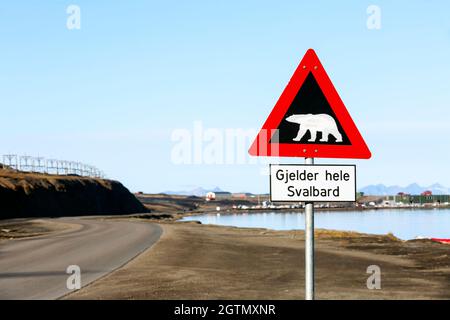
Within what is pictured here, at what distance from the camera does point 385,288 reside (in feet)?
49.7

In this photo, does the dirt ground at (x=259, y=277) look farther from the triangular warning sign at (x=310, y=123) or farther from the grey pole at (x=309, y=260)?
the triangular warning sign at (x=310, y=123)

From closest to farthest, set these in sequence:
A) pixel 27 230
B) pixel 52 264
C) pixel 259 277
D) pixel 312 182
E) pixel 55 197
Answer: pixel 312 182, pixel 259 277, pixel 52 264, pixel 27 230, pixel 55 197

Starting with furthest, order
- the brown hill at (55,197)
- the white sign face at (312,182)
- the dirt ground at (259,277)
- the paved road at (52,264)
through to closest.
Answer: the brown hill at (55,197) < the paved road at (52,264) < the dirt ground at (259,277) < the white sign face at (312,182)

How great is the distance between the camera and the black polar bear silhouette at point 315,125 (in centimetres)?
641

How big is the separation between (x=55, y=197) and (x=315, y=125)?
127 meters

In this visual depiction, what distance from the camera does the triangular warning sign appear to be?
6.42 m

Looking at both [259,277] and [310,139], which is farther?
[259,277]

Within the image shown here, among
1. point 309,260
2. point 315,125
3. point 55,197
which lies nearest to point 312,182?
point 315,125

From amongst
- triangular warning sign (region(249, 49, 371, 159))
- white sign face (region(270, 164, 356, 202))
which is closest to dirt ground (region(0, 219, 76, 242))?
white sign face (region(270, 164, 356, 202))

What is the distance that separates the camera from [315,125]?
21.1ft

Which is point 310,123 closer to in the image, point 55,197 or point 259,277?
point 259,277

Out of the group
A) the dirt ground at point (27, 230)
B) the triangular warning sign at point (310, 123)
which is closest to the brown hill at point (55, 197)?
the dirt ground at point (27, 230)

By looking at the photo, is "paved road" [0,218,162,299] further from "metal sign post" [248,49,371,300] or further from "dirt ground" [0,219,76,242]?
"dirt ground" [0,219,76,242]
